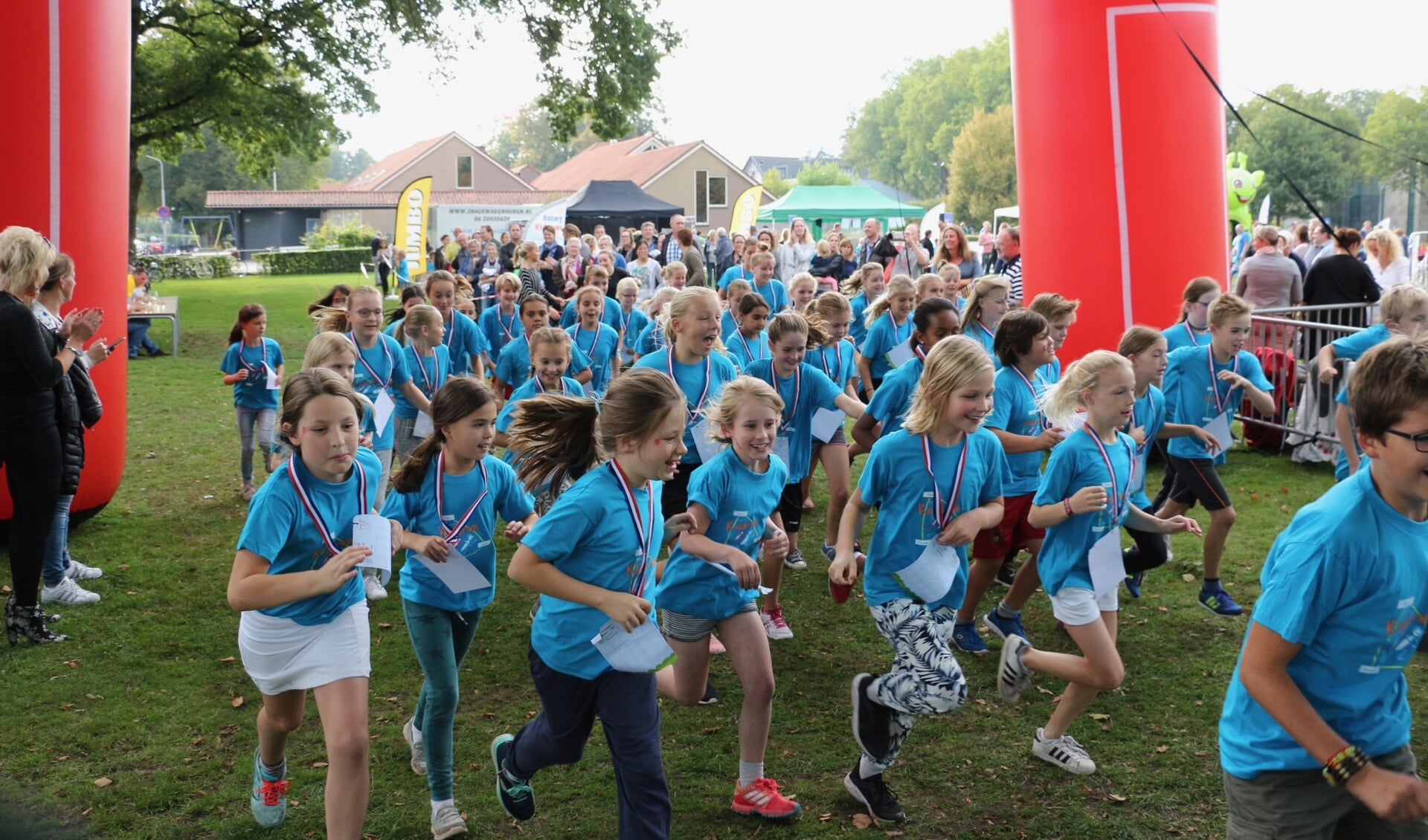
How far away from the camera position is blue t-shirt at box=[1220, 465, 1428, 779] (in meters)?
2.59

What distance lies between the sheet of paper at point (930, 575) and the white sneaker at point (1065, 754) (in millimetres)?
1008

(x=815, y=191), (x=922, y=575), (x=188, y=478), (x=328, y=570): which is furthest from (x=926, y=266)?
(x=815, y=191)

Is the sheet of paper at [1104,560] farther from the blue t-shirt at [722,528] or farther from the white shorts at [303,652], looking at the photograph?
the white shorts at [303,652]

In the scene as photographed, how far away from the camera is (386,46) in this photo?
2527 centimetres


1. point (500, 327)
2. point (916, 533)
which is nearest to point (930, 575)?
point (916, 533)

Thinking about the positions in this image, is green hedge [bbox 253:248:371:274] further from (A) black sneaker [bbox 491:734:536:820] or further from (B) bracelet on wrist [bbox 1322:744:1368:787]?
(B) bracelet on wrist [bbox 1322:744:1368:787]

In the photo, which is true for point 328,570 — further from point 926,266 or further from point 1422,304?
point 926,266

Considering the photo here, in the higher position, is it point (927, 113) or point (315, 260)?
point (927, 113)

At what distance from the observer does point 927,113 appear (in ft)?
398

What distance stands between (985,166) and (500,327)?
70.7 m

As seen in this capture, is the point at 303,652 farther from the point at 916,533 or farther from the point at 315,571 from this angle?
the point at 916,533

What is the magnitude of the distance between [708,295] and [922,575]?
255cm

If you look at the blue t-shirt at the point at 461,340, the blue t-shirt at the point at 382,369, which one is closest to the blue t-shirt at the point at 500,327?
the blue t-shirt at the point at 461,340

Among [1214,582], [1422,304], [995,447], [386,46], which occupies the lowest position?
[1214,582]
